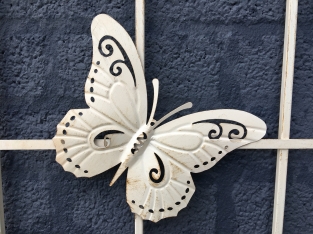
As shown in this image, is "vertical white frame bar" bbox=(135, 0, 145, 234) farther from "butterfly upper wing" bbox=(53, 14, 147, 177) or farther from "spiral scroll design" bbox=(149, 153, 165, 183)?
"spiral scroll design" bbox=(149, 153, 165, 183)

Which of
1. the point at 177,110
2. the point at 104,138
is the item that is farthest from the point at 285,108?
the point at 104,138

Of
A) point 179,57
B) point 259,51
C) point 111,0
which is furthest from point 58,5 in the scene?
point 259,51

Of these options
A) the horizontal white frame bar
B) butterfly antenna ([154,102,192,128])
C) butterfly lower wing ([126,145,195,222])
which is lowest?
butterfly lower wing ([126,145,195,222])

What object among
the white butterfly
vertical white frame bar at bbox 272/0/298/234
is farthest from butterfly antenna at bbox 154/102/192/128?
vertical white frame bar at bbox 272/0/298/234

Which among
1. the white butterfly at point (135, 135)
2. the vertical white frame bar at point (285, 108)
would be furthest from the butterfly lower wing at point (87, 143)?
the vertical white frame bar at point (285, 108)

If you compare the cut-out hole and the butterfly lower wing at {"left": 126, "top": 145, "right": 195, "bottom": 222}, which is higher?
the cut-out hole

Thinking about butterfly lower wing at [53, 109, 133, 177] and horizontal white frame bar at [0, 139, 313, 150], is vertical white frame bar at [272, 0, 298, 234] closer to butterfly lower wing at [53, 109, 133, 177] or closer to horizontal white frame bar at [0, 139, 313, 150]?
horizontal white frame bar at [0, 139, 313, 150]

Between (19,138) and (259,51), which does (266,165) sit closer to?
(259,51)
